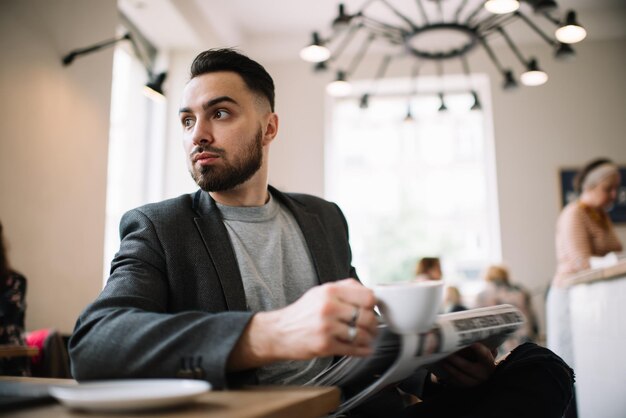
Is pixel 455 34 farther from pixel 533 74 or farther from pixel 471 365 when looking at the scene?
pixel 471 365

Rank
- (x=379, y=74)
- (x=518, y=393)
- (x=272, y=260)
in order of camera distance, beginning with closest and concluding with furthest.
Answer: (x=518, y=393) → (x=272, y=260) → (x=379, y=74)

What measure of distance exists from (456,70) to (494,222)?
169 centimetres

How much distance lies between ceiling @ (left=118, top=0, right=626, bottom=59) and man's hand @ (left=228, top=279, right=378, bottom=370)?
448 cm

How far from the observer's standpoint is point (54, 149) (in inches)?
130

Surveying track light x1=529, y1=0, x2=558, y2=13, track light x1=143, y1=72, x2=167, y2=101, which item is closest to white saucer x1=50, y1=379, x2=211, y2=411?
track light x1=529, y1=0, x2=558, y2=13

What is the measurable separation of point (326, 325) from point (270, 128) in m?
1.03

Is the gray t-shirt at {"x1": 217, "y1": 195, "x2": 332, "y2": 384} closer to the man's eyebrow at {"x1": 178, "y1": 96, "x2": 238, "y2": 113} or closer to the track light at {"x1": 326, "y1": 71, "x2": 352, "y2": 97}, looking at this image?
the man's eyebrow at {"x1": 178, "y1": 96, "x2": 238, "y2": 113}

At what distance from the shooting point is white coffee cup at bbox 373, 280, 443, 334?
0.65 metres

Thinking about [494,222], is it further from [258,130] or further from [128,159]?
[258,130]

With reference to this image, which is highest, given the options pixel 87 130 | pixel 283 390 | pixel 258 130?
pixel 87 130

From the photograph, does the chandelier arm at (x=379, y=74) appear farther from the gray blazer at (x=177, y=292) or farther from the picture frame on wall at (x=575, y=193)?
the gray blazer at (x=177, y=292)

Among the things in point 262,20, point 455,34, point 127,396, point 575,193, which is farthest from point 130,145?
point 127,396

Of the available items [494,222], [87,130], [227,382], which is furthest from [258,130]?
[494,222]

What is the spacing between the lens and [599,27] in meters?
5.77
